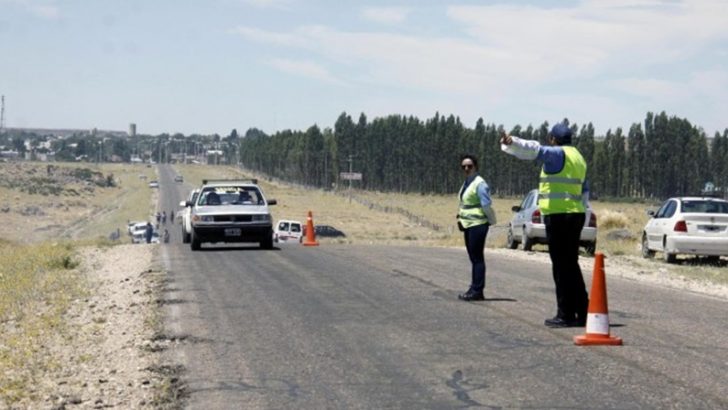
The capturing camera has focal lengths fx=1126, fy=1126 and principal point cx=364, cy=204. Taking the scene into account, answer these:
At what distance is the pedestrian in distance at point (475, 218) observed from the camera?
1459 centimetres

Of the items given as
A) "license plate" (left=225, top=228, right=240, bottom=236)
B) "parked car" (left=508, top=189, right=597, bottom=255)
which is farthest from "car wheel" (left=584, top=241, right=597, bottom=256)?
"license plate" (left=225, top=228, right=240, bottom=236)

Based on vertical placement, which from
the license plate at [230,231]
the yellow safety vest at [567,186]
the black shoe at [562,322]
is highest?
the yellow safety vest at [567,186]

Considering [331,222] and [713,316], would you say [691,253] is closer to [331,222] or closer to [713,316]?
[713,316]

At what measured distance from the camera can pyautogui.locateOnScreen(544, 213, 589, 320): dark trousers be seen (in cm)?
1187

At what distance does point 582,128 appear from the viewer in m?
125

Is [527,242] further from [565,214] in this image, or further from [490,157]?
[490,157]

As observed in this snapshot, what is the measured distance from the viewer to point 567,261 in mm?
11945

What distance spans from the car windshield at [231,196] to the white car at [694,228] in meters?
9.87

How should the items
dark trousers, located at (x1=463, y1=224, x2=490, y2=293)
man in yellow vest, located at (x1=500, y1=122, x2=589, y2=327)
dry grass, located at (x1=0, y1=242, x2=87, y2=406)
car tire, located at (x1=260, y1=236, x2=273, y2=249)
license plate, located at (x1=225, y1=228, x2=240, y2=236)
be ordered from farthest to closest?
car tire, located at (x1=260, y1=236, x2=273, y2=249), license plate, located at (x1=225, y1=228, x2=240, y2=236), dark trousers, located at (x1=463, y1=224, x2=490, y2=293), man in yellow vest, located at (x1=500, y1=122, x2=589, y2=327), dry grass, located at (x1=0, y1=242, x2=87, y2=406)

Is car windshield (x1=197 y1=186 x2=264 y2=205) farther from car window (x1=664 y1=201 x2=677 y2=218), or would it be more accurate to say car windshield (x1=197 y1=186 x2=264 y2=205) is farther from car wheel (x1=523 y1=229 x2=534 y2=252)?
car window (x1=664 y1=201 x2=677 y2=218)

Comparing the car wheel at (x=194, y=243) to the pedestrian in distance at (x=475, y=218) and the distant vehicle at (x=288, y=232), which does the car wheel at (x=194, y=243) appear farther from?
the distant vehicle at (x=288, y=232)

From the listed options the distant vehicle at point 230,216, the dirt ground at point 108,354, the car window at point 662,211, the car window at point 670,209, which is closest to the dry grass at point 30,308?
the dirt ground at point 108,354

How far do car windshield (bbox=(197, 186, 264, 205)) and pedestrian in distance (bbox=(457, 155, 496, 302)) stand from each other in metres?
13.9

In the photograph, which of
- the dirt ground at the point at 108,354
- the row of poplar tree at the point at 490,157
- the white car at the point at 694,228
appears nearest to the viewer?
the dirt ground at the point at 108,354
